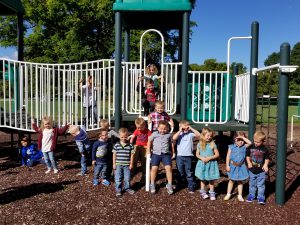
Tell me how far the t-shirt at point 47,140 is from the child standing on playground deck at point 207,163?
10.7 feet

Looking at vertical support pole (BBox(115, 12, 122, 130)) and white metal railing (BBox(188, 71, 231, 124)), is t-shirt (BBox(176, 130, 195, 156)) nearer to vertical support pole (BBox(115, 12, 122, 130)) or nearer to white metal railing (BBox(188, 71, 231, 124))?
white metal railing (BBox(188, 71, 231, 124))

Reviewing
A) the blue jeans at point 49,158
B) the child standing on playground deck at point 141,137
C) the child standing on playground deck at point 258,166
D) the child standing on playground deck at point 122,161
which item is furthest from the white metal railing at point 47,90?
the child standing on playground deck at point 258,166

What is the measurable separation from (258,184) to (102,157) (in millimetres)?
2815

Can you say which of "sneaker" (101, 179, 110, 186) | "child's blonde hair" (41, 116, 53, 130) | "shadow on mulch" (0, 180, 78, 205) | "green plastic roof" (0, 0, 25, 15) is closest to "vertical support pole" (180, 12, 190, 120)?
"sneaker" (101, 179, 110, 186)

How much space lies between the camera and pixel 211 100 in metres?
7.62

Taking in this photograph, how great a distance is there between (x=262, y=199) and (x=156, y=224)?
196cm

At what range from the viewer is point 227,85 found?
733cm

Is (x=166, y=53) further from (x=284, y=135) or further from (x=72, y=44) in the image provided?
(x=284, y=135)

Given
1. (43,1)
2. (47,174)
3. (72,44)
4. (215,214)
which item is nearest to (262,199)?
(215,214)

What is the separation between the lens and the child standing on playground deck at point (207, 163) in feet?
19.3

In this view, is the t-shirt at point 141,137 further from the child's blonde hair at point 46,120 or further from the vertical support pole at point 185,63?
the child's blonde hair at point 46,120

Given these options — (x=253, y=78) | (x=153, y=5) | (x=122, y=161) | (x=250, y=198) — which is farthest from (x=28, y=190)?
(x=253, y=78)

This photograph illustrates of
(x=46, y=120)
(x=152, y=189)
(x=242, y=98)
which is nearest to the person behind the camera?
(x=152, y=189)

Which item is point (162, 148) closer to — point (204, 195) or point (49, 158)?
point (204, 195)
